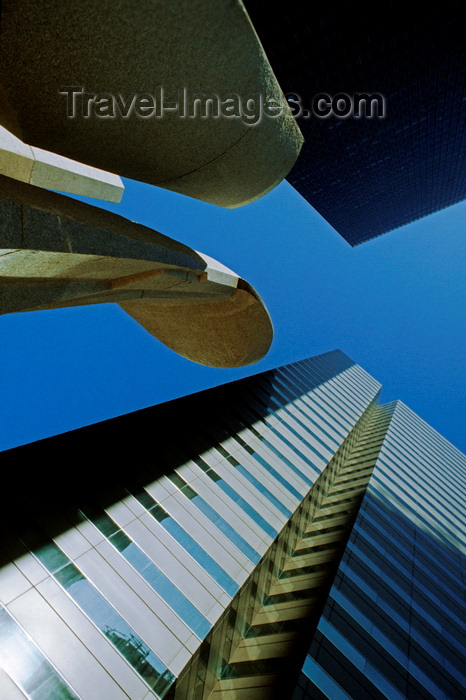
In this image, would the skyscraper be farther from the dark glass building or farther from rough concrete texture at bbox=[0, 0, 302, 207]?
the dark glass building

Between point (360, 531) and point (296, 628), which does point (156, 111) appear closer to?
point (296, 628)

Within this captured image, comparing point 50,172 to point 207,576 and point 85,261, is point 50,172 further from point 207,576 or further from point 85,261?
point 207,576

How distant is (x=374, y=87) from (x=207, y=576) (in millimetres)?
64271

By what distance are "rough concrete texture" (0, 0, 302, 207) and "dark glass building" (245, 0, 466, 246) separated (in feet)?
164

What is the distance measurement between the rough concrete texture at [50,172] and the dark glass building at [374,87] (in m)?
45.5

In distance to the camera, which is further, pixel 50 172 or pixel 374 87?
pixel 374 87

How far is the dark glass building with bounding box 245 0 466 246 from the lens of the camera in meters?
43.7

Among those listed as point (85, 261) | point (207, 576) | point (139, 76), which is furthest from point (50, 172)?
point (207, 576)

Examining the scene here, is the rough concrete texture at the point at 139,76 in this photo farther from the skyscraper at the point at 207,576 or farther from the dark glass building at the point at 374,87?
the dark glass building at the point at 374,87

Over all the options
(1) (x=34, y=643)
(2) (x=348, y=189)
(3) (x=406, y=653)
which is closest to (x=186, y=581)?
(1) (x=34, y=643)

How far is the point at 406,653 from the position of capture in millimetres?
15320

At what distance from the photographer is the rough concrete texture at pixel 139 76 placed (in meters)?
4.64

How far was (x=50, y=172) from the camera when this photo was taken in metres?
10.5

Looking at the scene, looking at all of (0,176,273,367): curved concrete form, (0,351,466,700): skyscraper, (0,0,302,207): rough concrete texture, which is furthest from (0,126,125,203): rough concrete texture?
(0,351,466,700): skyscraper
